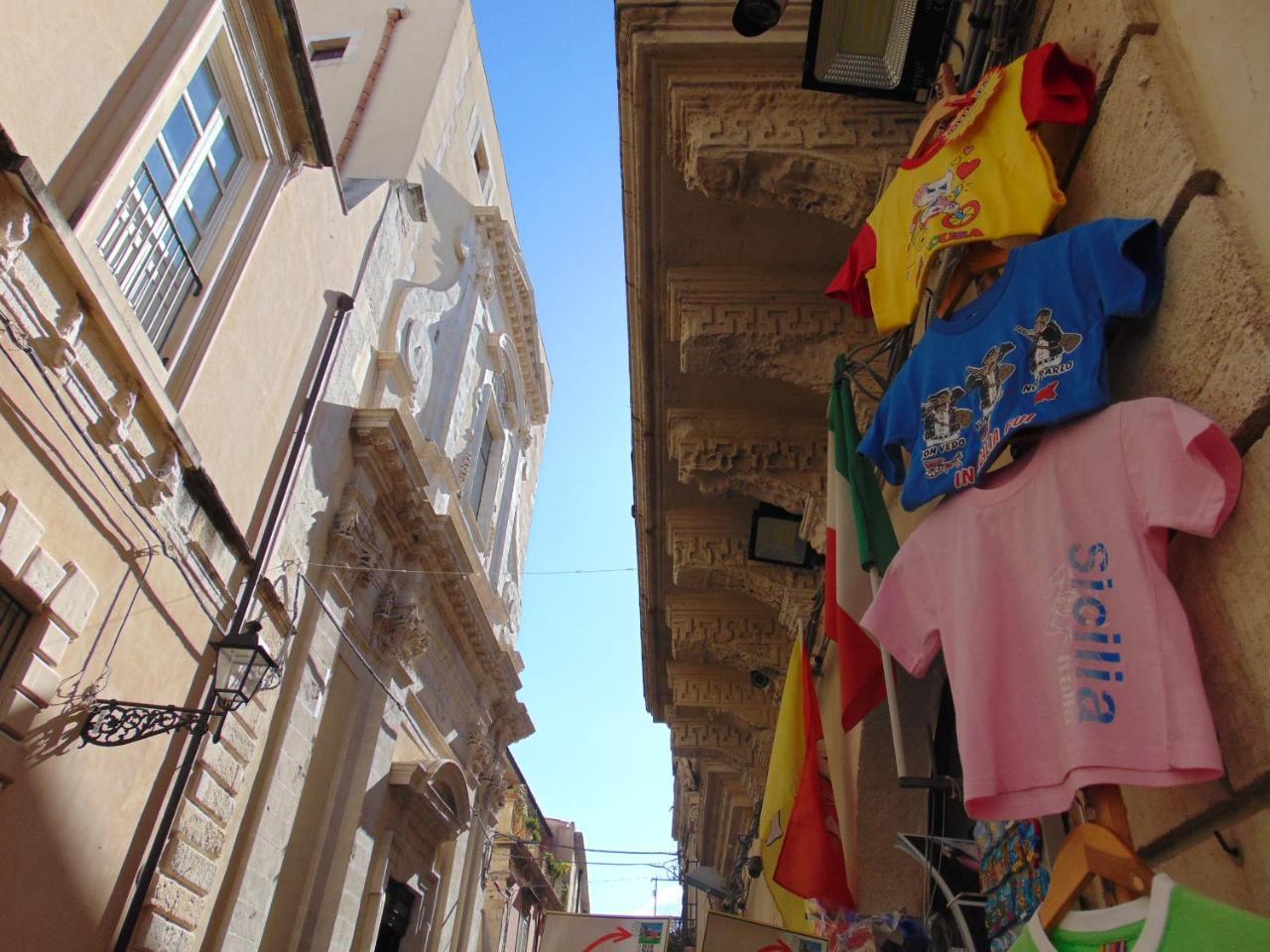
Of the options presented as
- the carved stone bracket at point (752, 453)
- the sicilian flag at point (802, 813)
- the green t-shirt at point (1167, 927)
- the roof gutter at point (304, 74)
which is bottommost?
the green t-shirt at point (1167, 927)

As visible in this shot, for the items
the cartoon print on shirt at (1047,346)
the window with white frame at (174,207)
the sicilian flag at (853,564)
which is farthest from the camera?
the window with white frame at (174,207)

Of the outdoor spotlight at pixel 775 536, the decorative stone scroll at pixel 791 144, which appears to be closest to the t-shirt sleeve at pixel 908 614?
the decorative stone scroll at pixel 791 144

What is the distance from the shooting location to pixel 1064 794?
1785mm

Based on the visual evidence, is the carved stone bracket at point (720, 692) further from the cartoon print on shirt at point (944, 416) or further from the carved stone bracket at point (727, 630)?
the cartoon print on shirt at point (944, 416)

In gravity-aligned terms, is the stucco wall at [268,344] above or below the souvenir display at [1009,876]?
above

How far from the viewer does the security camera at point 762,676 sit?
8102mm

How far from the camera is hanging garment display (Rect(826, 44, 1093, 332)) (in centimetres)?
251

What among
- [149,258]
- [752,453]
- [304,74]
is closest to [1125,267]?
[752,453]

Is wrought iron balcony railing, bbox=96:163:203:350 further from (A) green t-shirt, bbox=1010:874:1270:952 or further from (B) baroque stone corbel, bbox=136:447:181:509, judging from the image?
(A) green t-shirt, bbox=1010:874:1270:952

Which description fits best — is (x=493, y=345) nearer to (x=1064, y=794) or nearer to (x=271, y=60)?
(x=271, y=60)

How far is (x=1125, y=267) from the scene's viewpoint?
6.78ft

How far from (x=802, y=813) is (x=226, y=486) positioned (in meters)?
5.73

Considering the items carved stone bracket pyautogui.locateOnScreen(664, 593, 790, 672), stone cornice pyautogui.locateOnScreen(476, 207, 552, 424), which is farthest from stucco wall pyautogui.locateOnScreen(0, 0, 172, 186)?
stone cornice pyautogui.locateOnScreen(476, 207, 552, 424)

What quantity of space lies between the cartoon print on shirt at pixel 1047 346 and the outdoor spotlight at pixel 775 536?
407cm
